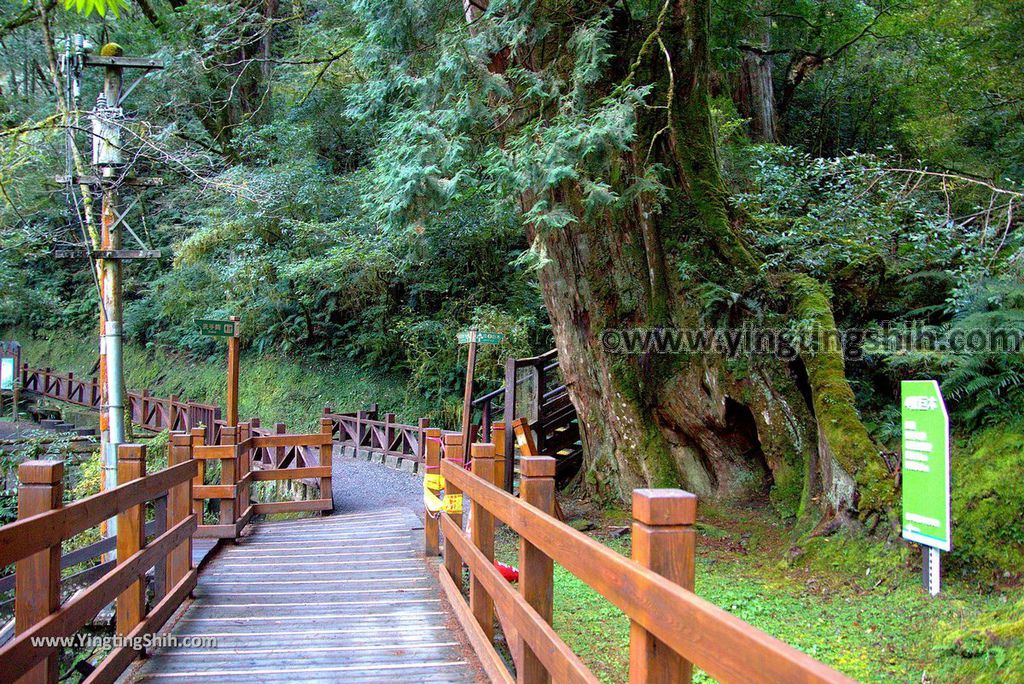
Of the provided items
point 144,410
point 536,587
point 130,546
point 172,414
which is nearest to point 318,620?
point 130,546

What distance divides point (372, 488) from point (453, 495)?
8.11 meters

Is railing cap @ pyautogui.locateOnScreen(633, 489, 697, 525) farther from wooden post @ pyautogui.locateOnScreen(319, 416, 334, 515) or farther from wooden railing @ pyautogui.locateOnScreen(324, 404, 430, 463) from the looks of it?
wooden railing @ pyautogui.locateOnScreen(324, 404, 430, 463)

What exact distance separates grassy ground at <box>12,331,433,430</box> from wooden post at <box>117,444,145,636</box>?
1339cm

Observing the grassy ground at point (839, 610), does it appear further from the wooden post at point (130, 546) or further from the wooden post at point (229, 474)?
the wooden post at point (229, 474)

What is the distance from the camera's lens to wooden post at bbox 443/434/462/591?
17.0 feet

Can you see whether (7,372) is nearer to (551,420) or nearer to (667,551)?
(551,420)

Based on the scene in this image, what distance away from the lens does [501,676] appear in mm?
3316

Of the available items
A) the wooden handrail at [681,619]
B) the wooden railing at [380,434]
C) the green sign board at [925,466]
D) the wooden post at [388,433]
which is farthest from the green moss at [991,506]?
the wooden post at [388,433]

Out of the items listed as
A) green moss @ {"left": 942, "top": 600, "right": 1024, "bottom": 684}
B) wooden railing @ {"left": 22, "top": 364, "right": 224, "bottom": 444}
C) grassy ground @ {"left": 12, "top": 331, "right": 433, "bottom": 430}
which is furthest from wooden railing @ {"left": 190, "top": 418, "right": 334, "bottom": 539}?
grassy ground @ {"left": 12, "top": 331, "right": 433, "bottom": 430}

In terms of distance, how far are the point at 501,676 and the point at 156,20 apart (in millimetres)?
24849

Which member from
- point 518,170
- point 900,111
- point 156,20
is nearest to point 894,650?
point 518,170

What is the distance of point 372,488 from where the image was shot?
13.0 metres

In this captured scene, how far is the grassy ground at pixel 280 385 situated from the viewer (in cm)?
1931

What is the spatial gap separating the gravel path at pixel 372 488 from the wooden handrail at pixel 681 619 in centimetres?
832
